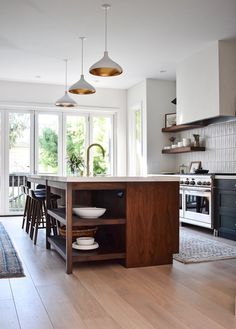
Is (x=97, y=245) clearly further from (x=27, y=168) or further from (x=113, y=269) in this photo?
(x=27, y=168)

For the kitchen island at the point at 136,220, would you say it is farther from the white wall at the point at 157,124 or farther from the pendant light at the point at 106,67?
the white wall at the point at 157,124

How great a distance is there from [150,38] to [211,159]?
2251 mm

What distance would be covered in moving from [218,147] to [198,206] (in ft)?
3.62

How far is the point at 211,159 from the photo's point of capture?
6.19 metres

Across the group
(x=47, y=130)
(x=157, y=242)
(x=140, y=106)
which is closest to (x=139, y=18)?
(x=157, y=242)

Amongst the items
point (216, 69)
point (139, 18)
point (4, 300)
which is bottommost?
point (4, 300)

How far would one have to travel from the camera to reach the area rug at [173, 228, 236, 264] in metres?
3.72

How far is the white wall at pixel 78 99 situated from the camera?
24.3ft

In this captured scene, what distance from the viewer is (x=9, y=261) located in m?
3.57

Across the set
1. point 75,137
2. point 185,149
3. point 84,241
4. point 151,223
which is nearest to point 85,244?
point 84,241

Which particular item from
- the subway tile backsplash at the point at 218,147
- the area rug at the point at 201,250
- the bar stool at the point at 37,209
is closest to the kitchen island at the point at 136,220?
the area rug at the point at 201,250

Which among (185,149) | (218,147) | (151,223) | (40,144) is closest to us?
(151,223)

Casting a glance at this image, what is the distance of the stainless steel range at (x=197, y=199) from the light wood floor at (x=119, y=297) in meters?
1.70

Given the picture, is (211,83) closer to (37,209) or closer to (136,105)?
(136,105)
